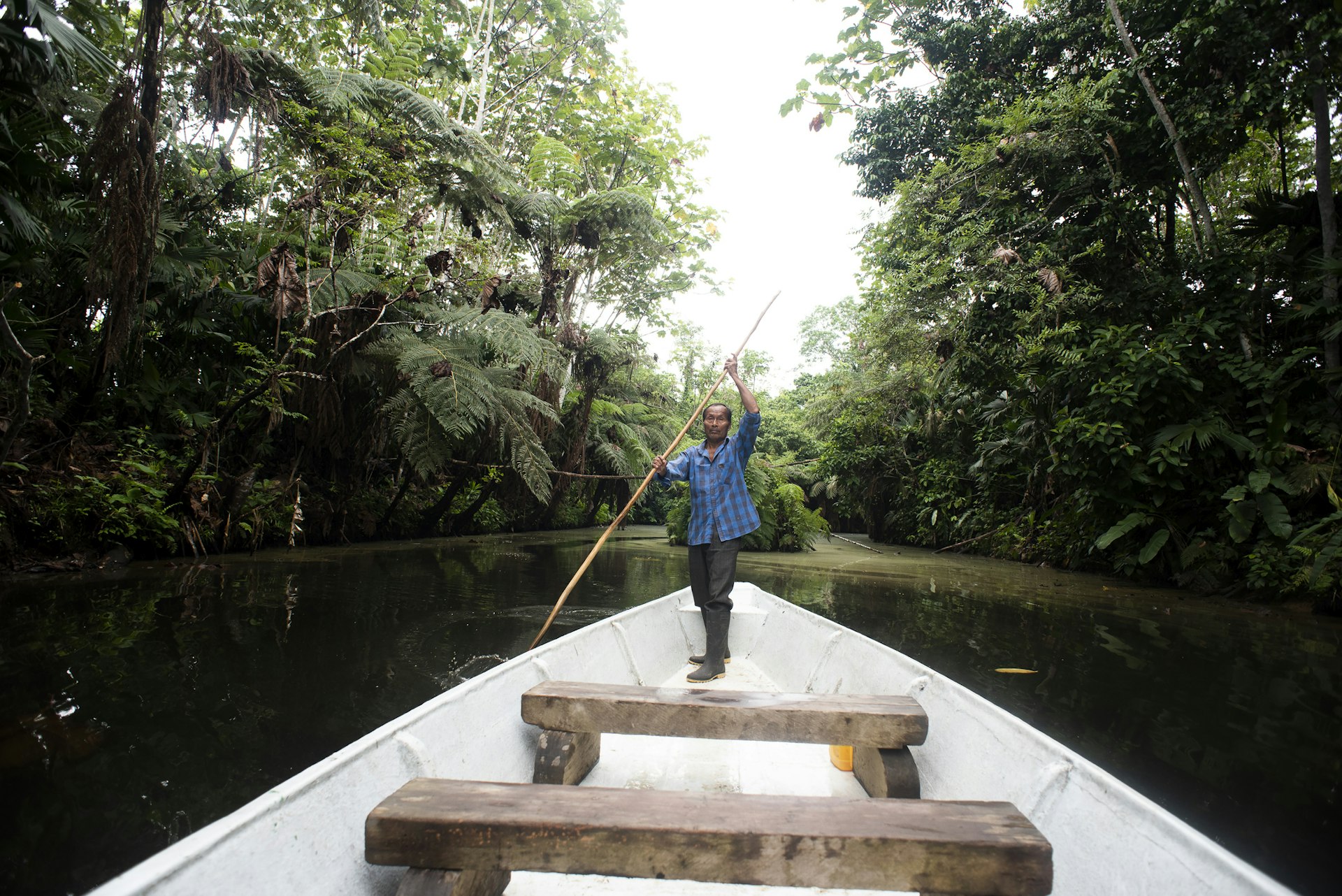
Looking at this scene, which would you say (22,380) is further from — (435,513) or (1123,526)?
(1123,526)

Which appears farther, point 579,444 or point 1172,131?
point 579,444

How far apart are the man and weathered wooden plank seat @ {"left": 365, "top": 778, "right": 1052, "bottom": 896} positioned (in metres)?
1.87

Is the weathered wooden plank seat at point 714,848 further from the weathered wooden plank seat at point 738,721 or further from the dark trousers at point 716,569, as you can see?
the dark trousers at point 716,569

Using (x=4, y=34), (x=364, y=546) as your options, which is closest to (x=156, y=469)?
(x=364, y=546)

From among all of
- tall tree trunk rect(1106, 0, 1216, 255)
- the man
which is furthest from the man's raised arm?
tall tree trunk rect(1106, 0, 1216, 255)

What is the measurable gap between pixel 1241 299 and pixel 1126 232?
6.09 feet

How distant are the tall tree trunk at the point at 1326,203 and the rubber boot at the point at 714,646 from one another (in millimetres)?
5690

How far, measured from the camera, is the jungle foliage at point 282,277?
430 centimetres

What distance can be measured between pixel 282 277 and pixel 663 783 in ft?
17.4

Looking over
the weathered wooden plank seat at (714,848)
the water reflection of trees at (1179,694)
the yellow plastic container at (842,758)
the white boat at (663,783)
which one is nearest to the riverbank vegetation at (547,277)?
the water reflection of trees at (1179,694)

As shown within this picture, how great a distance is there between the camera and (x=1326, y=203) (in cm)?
553

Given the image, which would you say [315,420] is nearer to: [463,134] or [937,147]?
[463,134]

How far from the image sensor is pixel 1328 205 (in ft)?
18.1

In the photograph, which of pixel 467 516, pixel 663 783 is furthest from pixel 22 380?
pixel 467 516
